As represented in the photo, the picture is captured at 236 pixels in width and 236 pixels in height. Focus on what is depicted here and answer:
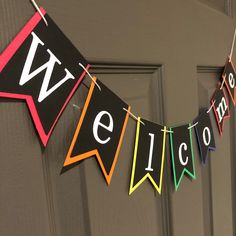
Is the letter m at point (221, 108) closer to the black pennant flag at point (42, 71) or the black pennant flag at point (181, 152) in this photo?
the black pennant flag at point (181, 152)

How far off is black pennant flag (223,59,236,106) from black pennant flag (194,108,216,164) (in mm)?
141

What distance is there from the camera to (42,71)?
0.37 metres

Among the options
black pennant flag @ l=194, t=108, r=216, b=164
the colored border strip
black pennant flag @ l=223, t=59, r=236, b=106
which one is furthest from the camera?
black pennant flag @ l=223, t=59, r=236, b=106

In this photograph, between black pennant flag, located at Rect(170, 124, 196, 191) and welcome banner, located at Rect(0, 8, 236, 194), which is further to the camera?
black pennant flag, located at Rect(170, 124, 196, 191)

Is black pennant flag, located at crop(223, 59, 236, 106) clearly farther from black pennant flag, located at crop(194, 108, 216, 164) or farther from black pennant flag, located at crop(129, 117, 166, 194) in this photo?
black pennant flag, located at crop(129, 117, 166, 194)

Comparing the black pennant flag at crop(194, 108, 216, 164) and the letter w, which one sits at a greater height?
the letter w

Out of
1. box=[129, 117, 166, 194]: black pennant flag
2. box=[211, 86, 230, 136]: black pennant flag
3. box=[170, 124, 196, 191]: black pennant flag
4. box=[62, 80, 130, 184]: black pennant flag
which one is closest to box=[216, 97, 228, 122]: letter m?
box=[211, 86, 230, 136]: black pennant flag

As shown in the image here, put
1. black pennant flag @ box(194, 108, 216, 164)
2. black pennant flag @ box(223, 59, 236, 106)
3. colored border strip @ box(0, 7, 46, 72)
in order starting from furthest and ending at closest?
black pennant flag @ box(223, 59, 236, 106) → black pennant flag @ box(194, 108, 216, 164) → colored border strip @ box(0, 7, 46, 72)

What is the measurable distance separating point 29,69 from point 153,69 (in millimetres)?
279

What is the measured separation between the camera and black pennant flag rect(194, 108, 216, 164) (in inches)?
26.6

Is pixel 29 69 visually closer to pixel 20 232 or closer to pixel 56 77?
pixel 56 77

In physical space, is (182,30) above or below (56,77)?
above

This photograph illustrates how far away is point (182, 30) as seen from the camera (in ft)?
1.99

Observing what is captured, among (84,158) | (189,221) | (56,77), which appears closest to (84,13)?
(56,77)
